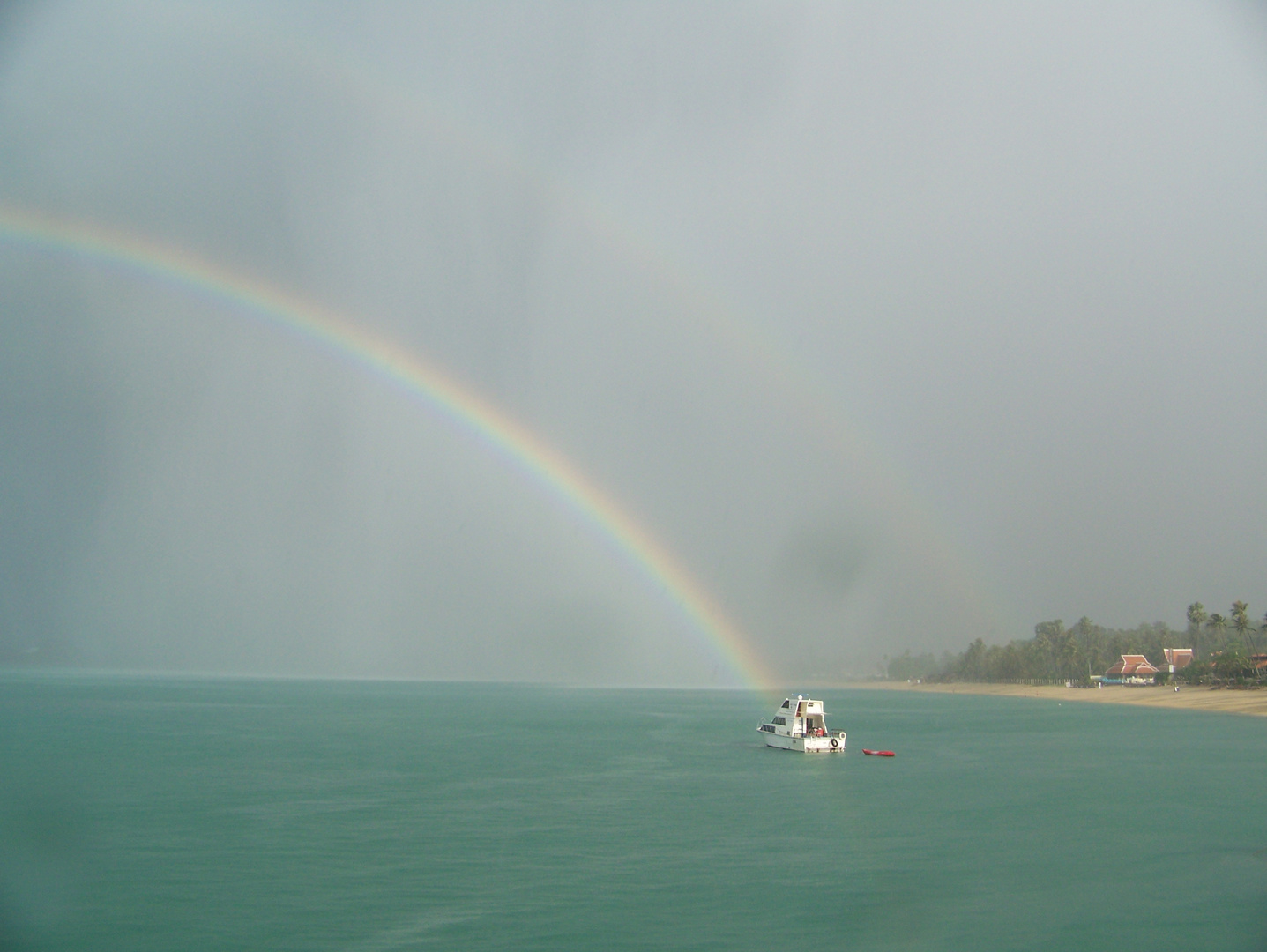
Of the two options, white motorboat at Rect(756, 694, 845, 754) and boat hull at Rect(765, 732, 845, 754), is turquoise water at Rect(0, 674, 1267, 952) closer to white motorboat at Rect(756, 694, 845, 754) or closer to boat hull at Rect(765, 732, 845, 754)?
boat hull at Rect(765, 732, 845, 754)

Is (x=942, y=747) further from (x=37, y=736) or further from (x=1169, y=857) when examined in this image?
(x=37, y=736)

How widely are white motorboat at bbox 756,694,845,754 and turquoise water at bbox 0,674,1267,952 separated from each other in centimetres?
252

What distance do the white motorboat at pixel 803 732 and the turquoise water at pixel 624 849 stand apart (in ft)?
8.26

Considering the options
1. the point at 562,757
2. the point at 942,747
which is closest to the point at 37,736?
the point at 562,757

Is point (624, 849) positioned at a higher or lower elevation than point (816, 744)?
lower

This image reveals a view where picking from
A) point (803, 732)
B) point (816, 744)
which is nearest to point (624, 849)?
point (816, 744)

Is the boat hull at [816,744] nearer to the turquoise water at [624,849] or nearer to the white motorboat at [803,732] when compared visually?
the white motorboat at [803,732]

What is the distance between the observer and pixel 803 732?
106 metres

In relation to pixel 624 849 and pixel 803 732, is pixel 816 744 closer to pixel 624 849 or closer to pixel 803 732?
Answer: pixel 803 732

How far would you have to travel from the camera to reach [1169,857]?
163 feet

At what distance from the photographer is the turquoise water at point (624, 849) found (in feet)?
122

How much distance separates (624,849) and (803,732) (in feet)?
190

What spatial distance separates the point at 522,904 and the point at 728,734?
313 ft

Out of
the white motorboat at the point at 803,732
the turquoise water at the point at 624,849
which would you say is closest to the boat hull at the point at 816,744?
the white motorboat at the point at 803,732
